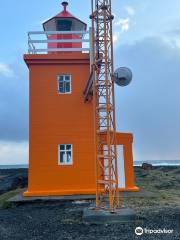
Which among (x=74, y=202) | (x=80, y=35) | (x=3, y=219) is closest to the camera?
(x=3, y=219)

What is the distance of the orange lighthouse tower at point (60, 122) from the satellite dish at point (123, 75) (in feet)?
17.0

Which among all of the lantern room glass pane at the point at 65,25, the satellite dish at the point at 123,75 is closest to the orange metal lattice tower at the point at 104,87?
the satellite dish at the point at 123,75

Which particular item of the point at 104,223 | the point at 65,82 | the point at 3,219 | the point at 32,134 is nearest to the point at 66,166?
the point at 32,134

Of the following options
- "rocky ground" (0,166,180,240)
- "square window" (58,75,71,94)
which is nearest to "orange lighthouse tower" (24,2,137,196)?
"square window" (58,75,71,94)

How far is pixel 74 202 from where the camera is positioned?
14555mm

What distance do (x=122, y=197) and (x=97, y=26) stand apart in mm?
7410

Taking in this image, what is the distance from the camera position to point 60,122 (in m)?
16.9

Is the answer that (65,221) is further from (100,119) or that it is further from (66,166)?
(66,166)

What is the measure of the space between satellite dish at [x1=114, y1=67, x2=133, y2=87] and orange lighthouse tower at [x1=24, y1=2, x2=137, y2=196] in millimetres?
5167

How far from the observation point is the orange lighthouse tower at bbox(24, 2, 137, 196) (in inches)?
655

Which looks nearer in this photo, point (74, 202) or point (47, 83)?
point (74, 202)

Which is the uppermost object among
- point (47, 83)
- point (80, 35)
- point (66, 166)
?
point (80, 35)

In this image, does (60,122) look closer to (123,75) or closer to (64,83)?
(64,83)

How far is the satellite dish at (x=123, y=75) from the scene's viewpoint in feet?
38.5
